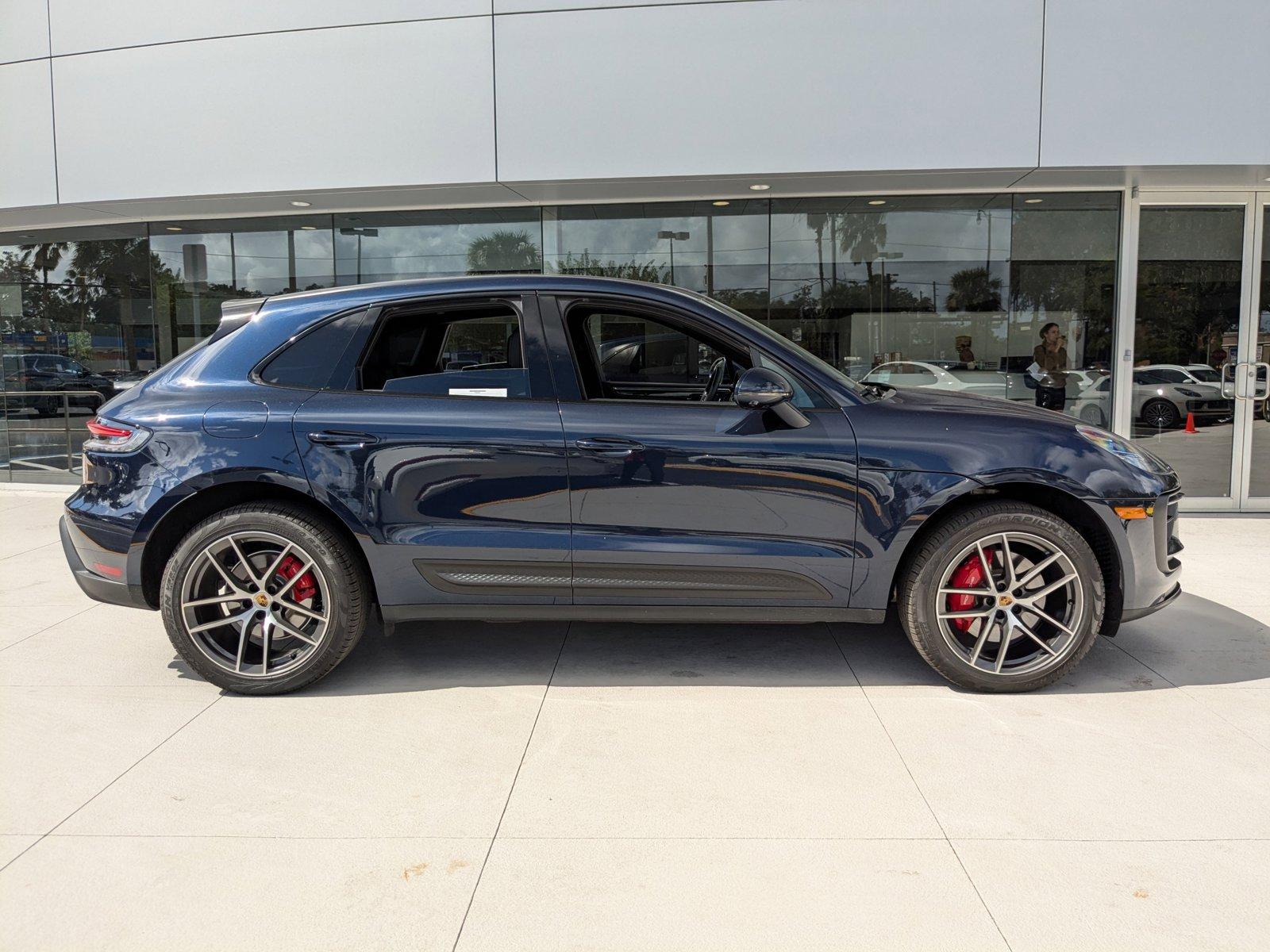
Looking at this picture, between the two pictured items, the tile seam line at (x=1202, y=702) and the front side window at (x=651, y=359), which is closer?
the tile seam line at (x=1202, y=702)

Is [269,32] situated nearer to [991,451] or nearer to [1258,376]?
[991,451]

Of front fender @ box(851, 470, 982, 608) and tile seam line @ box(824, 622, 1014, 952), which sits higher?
front fender @ box(851, 470, 982, 608)

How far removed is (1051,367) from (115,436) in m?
7.98

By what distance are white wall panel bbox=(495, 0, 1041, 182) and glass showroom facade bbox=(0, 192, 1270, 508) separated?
150 cm

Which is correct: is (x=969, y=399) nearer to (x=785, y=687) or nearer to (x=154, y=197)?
(x=785, y=687)

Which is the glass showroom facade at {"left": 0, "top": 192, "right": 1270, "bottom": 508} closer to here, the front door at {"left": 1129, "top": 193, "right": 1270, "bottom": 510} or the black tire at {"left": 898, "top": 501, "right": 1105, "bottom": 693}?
the front door at {"left": 1129, "top": 193, "right": 1270, "bottom": 510}

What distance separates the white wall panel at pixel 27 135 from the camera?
8.05m

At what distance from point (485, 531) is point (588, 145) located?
4649mm

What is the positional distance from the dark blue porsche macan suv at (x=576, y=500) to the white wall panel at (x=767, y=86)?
151 inches

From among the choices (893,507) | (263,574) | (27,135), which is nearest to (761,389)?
(893,507)

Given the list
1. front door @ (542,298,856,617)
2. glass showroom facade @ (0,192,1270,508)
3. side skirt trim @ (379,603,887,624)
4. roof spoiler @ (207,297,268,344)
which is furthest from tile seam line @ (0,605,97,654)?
glass showroom facade @ (0,192,1270,508)

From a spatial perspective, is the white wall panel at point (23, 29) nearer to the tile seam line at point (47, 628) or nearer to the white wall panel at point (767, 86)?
the white wall panel at point (767, 86)

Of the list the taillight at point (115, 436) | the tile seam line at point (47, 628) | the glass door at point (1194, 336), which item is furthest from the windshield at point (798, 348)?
the glass door at point (1194, 336)

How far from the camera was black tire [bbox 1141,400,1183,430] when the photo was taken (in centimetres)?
852
